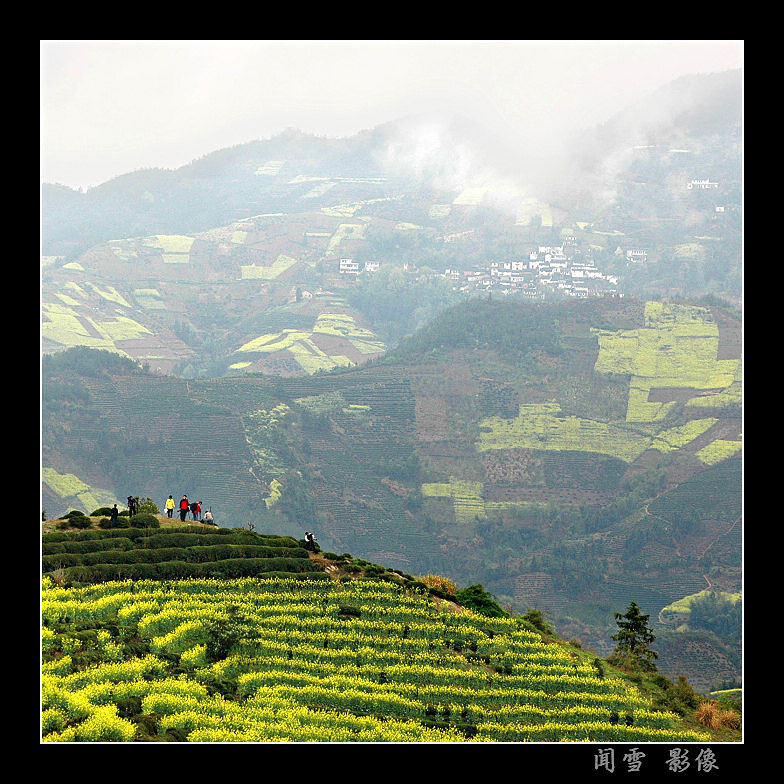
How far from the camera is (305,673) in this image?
27484 millimetres

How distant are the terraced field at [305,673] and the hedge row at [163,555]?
179 centimetres

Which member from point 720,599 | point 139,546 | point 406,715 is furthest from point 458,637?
point 720,599

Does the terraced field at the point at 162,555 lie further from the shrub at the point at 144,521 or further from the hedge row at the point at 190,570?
the shrub at the point at 144,521

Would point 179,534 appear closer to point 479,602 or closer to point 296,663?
point 296,663

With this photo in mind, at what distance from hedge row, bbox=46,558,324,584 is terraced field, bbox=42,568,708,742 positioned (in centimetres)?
68

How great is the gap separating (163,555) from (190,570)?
137 cm

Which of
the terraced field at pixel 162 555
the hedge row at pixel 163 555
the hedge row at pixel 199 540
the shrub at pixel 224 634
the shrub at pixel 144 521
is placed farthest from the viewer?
the shrub at pixel 144 521

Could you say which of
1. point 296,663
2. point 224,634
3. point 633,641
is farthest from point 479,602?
point 224,634

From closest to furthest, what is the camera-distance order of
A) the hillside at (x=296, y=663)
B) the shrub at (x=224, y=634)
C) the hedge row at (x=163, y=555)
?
the hillside at (x=296, y=663)
the shrub at (x=224, y=634)
the hedge row at (x=163, y=555)

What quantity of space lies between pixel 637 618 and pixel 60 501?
582ft

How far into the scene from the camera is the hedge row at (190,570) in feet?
107

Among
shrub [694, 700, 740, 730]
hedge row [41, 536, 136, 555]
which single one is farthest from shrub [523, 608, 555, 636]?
hedge row [41, 536, 136, 555]

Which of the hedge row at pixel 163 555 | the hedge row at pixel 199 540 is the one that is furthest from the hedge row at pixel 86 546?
the hedge row at pixel 199 540
